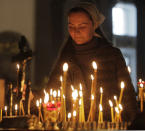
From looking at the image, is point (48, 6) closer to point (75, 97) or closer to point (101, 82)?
point (101, 82)

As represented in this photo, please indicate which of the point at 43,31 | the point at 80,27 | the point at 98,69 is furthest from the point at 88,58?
the point at 43,31

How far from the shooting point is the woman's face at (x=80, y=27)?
2.28 m

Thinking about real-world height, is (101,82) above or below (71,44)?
below

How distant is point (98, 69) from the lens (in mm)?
2301

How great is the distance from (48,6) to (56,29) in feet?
1.63

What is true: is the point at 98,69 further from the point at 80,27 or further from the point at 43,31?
the point at 43,31

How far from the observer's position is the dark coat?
2.22 meters

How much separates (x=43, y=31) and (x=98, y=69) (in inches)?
146

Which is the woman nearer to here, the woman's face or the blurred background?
the woman's face

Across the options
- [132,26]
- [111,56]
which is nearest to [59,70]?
[111,56]

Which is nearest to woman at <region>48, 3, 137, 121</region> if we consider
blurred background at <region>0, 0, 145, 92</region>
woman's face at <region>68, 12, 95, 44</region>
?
woman's face at <region>68, 12, 95, 44</region>

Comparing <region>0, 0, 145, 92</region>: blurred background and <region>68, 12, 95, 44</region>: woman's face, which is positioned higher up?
<region>0, 0, 145, 92</region>: blurred background

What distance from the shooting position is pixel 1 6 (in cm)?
558

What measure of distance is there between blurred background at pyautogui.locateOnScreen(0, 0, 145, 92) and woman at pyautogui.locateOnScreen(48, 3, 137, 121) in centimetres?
276
